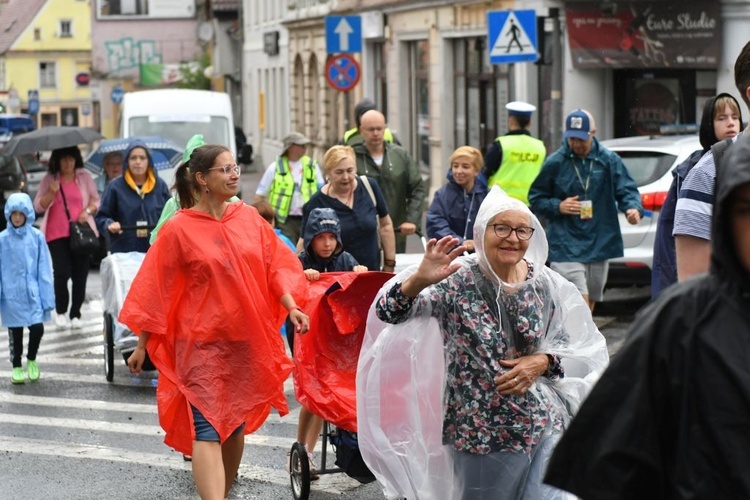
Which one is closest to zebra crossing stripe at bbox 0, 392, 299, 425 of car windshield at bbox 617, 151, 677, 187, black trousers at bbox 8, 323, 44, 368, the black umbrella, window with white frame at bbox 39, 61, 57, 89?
black trousers at bbox 8, 323, 44, 368

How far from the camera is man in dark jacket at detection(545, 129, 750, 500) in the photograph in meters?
2.74

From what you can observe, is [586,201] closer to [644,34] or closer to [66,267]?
[66,267]

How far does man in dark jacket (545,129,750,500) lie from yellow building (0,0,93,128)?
96519 mm

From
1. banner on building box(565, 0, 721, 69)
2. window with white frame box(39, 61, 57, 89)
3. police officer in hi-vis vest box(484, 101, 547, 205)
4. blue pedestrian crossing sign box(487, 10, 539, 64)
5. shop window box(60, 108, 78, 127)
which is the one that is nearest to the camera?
police officer in hi-vis vest box(484, 101, 547, 205)

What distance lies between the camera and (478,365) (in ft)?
17.2

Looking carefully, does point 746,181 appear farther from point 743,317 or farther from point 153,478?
point 153,478

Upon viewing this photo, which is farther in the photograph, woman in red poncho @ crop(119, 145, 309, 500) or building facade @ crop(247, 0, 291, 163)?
building facade @ crop(247, 0, 291, 163)

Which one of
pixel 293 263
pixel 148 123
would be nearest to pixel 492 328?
pixel 293 263

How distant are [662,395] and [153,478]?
551 centimetres

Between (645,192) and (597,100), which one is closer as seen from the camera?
(645,192)

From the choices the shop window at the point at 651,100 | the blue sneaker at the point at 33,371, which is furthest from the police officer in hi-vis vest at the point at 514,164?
the shop window at the point at 651,100

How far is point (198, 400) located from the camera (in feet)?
21.6

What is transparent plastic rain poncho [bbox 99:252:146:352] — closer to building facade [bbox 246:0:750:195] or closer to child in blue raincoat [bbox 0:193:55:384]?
child in blue raincoat [bbox 0:193:55:384]

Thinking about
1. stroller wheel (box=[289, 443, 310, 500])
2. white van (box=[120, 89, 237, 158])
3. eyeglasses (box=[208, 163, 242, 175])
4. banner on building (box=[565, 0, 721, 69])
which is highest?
banner on building (box=[565, 0, 721, 69])
